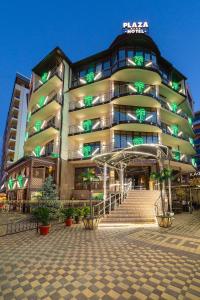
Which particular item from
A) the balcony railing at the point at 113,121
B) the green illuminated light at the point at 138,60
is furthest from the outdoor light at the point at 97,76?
the balcony railing at the point at 113,121

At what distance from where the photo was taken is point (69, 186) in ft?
80.4

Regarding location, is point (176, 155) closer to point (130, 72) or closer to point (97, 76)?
point (130, 72)

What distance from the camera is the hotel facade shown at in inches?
917

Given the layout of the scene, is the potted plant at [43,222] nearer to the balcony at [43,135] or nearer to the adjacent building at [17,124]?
the balcony at [43,135]

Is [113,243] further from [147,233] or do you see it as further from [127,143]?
[127,143]

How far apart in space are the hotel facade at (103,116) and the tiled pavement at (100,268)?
530 inches

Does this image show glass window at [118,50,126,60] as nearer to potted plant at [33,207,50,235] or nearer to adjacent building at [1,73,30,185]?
potted plant at [33,207,50,235]

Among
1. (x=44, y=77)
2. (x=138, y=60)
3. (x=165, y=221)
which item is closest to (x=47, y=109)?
(x=44, y=77)

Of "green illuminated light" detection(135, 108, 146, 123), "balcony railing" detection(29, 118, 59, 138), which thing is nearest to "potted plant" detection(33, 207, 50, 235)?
"balcony railing" detection(29, 118, 59, 138)

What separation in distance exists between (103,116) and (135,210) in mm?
14169

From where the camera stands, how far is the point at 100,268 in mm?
5555

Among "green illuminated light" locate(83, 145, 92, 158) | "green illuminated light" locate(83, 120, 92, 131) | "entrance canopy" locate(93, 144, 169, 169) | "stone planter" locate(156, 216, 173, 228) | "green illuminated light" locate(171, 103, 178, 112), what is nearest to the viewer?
"stone planter" locate(156, 216, 173, 228)

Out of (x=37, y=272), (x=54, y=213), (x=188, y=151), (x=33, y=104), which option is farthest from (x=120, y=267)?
(x=33, y=104)

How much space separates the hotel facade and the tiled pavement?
44.2 ft
